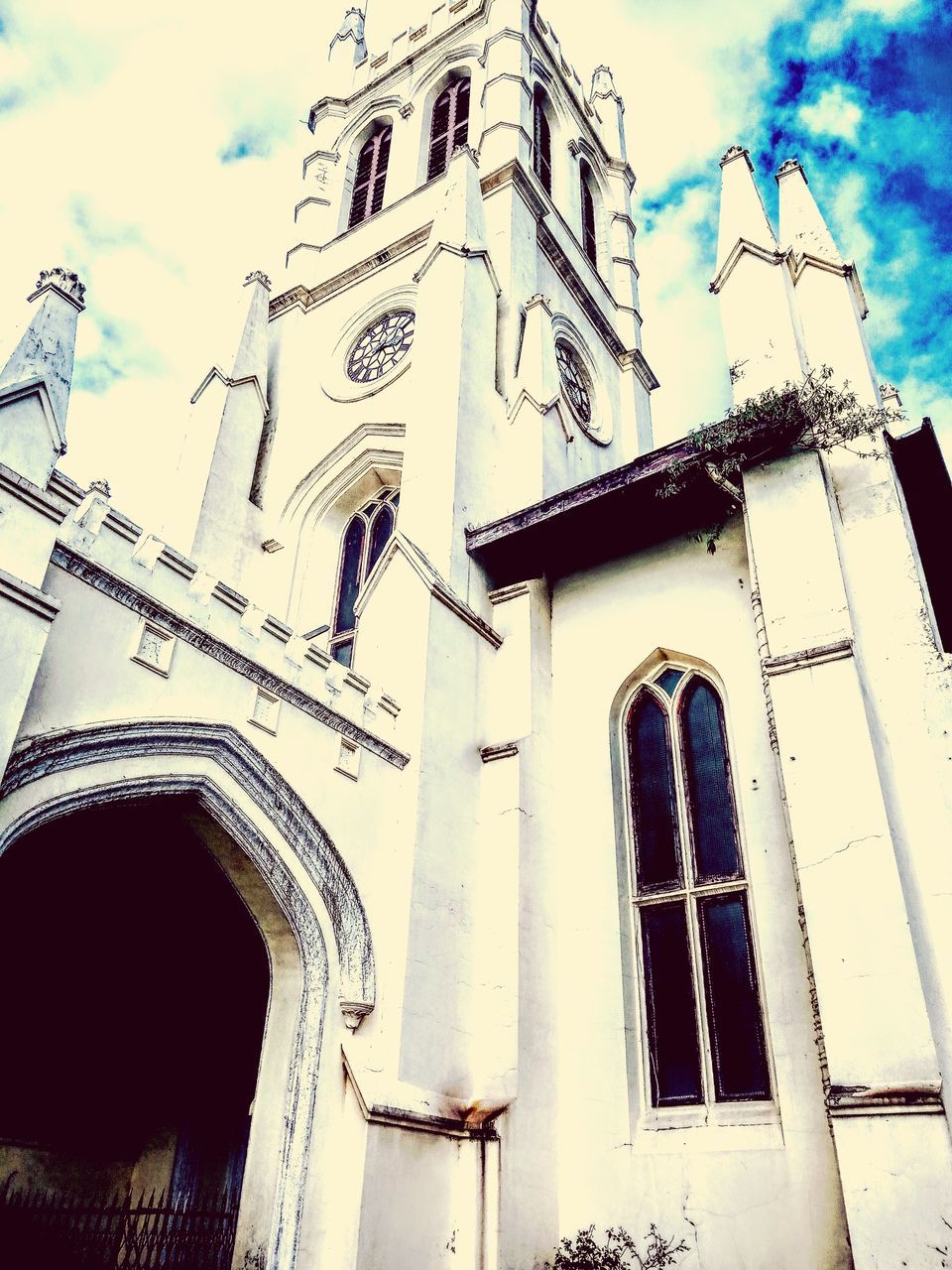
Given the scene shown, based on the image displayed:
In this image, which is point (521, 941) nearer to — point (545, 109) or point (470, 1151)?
point (470, 1151)

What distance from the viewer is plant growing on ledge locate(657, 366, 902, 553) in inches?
361

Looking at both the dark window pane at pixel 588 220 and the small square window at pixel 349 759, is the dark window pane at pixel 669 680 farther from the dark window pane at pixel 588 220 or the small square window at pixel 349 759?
the dark window pane at pixel 588 220

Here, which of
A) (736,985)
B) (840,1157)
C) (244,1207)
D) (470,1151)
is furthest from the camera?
(736,985)

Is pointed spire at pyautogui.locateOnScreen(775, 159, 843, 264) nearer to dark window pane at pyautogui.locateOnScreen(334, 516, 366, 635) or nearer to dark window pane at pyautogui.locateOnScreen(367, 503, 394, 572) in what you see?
dark window pane at pyautogui.locateOnScreen(367, 503, 394, 572)

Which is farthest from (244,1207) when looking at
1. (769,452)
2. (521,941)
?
(769,452)

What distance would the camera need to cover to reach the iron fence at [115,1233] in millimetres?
7453

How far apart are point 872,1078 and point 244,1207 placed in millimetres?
4636

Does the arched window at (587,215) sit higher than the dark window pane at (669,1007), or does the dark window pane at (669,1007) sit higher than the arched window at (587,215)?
the arched window at (587,215)

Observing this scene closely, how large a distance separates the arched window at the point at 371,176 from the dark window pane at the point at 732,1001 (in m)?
16.9

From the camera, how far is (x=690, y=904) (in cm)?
916

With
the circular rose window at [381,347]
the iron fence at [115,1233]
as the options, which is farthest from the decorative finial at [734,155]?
the iron fence at [115,1233]

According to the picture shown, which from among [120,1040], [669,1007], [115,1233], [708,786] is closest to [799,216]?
[708,786]

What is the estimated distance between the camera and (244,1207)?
7.13 m

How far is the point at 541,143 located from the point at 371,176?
401 centimetres
